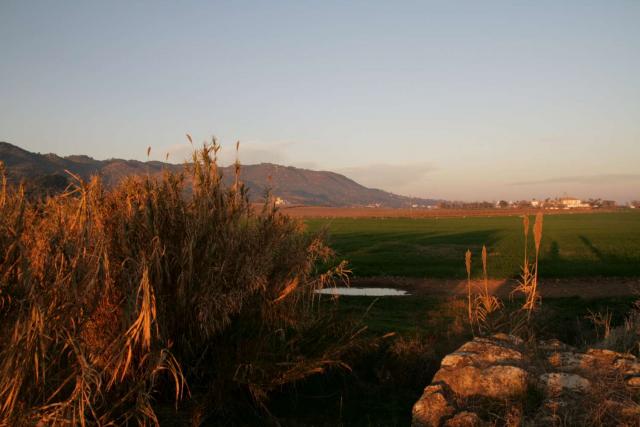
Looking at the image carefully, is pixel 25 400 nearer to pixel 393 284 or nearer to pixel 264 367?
pixel 264 367

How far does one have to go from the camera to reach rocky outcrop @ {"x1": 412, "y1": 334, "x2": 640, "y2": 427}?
6.32 m

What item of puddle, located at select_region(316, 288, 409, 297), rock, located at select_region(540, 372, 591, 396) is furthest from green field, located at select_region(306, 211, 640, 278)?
rock, located at select_region(540, 372, 591, 396)

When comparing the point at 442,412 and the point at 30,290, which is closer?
the point at 30,290

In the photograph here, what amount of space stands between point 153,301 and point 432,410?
3.88m

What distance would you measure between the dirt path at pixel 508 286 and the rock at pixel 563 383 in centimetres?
1689

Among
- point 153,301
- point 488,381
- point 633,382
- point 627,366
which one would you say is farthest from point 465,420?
point 153,301

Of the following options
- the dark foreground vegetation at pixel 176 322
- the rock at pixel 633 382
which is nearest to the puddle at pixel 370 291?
the dark foreground vegetation at pixel 176 322

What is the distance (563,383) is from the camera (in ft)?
23.7

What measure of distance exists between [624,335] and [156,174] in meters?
8.96

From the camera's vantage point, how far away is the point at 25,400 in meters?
4.96

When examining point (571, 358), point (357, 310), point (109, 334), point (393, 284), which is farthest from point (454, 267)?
point (109, 334)

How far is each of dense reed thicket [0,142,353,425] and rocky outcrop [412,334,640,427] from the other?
233 centimetres

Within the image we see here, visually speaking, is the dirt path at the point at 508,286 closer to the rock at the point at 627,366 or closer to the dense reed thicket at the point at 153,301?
the rock at the point at 627,366

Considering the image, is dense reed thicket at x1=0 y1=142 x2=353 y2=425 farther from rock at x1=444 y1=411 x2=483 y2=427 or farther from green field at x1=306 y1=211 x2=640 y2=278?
green field at x1=306 y1=211 x2=640 y2=278
